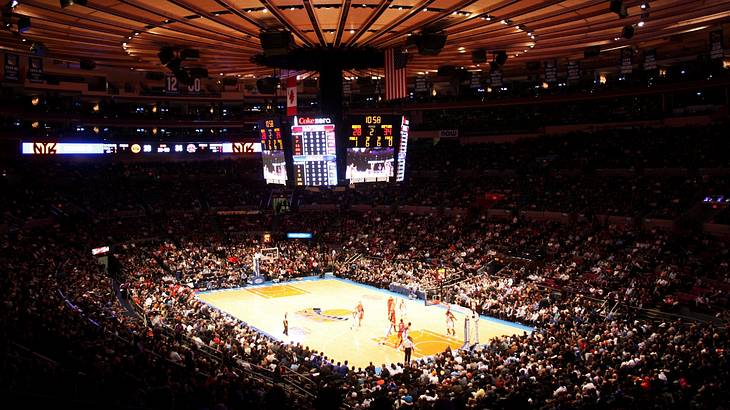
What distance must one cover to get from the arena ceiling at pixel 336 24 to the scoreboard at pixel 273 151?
3.18 metres

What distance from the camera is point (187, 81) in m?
25.0

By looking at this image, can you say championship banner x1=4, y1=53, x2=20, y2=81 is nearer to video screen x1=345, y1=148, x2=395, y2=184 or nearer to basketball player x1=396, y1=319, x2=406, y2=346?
video screen x1=345, y1=148, x2=395, y2=184

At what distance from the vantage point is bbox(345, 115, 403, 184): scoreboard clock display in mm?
25594

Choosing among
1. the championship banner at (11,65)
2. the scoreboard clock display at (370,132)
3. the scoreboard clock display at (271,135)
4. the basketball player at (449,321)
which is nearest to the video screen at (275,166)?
the scoreboard clock display at (271,135)

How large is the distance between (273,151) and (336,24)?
7.97 m

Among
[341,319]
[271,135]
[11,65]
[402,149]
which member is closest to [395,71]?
[402,149]

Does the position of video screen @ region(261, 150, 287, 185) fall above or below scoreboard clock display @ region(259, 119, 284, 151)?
below

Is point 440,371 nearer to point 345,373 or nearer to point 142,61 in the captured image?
point 345,373

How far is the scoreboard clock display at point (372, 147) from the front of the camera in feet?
84.0

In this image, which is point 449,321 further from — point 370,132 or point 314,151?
point 314,151

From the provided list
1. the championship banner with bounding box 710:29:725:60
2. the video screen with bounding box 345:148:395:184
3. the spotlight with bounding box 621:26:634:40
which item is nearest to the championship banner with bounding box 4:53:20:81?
the video screen with bounding box 345:148:395:184

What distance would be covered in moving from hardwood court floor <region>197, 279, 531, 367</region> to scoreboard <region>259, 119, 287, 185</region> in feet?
22.3

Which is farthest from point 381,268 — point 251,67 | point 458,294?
point 251,67

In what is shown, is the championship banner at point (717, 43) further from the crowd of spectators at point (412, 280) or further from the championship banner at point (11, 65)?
the championship banner at point (11, 65)
